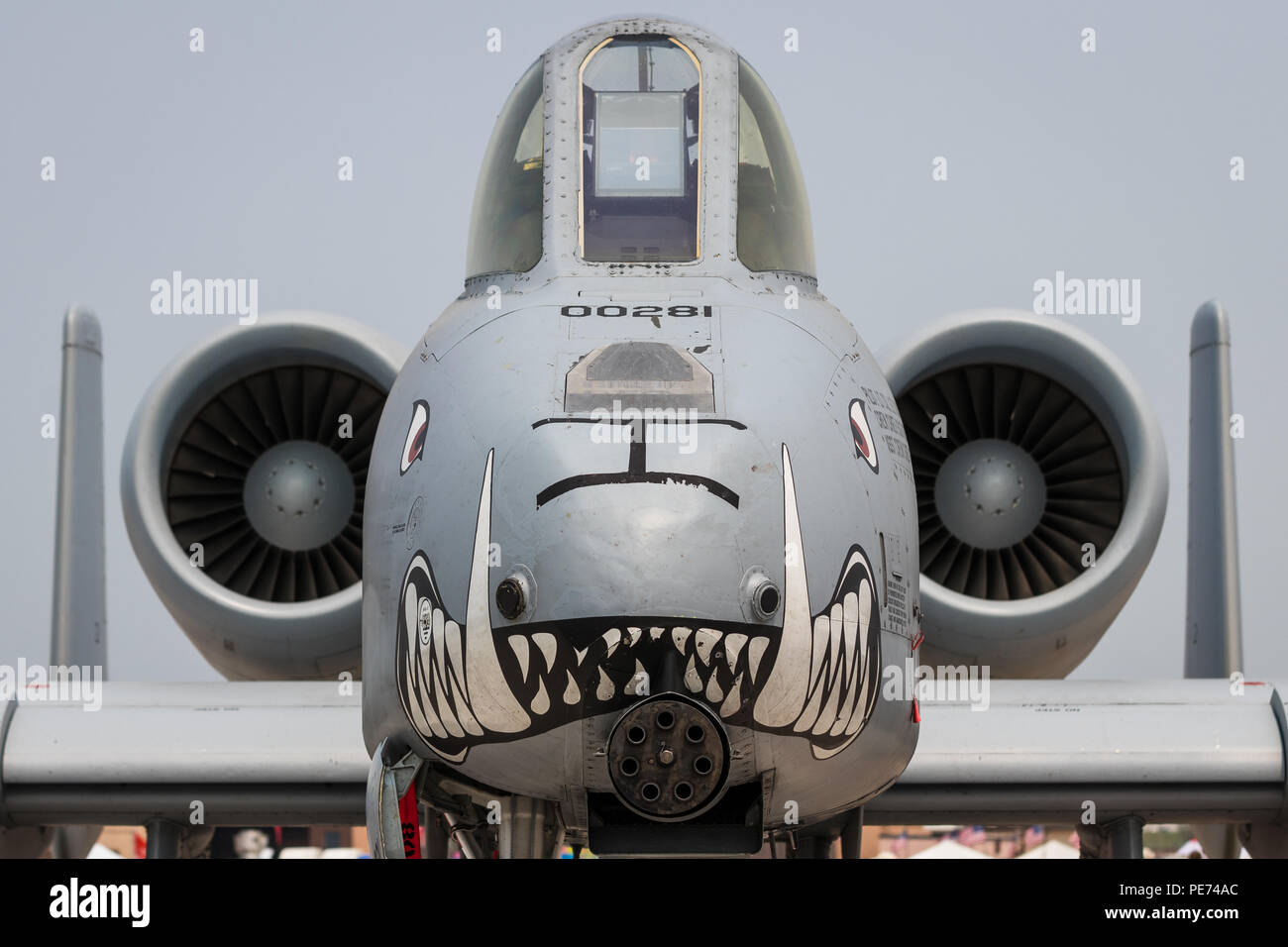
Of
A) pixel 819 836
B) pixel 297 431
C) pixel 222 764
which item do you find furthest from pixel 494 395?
pixel 297 431

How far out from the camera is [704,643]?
13.2 feet

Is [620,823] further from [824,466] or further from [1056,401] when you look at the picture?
[1056,401]

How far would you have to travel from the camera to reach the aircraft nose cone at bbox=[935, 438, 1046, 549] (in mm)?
7922

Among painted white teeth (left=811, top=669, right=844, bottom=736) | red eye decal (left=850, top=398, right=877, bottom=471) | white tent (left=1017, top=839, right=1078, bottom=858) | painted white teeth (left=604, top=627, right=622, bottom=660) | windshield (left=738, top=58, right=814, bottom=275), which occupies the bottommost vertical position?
white tent (left=1017, top=839, right=1078, bottom=858)

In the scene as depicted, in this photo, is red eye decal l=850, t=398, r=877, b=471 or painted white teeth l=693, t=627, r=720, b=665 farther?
red eye decal l=850, t=398, r=877, b=471

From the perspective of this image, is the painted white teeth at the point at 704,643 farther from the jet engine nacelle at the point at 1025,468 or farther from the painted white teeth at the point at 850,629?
the jet engine nacelle at the point at 1025,468

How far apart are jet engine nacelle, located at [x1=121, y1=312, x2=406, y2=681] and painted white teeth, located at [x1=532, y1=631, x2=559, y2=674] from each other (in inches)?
156

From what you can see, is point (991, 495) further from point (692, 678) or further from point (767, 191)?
point (692, 678)

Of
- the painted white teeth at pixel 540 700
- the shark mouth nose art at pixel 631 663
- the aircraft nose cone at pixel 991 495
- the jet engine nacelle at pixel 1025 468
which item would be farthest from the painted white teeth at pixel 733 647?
the aircraft nose cone at pixel 991 495

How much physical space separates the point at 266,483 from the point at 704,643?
4530 millimetres

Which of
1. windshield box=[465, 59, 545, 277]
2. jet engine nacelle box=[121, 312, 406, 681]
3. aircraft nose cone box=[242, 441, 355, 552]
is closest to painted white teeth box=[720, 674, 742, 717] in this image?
windshield box=[465, 59, 545, 277]

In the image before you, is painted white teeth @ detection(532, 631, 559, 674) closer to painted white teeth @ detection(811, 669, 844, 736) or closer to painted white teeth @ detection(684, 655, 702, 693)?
painted white teeth @ detection(684, 655, 702, 693)

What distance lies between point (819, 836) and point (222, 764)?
2.84 m

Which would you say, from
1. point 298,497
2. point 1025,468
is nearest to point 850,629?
point 1025,468
